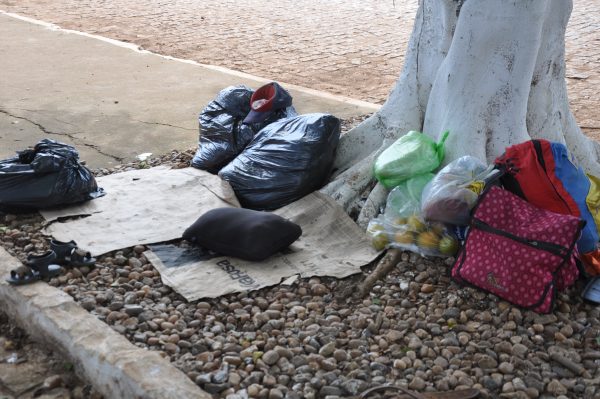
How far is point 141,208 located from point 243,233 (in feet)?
3.26

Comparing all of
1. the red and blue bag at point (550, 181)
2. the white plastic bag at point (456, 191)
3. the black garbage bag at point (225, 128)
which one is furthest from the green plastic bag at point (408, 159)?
the black garbage bag at point (225, 128)

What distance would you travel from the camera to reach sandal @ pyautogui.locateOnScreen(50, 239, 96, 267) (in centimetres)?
390

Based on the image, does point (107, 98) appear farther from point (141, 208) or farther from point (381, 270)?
point (381, 270)

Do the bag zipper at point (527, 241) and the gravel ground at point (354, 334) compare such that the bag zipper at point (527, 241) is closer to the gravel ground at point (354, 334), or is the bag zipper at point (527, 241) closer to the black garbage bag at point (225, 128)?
the gravel ground at point (354, 334)

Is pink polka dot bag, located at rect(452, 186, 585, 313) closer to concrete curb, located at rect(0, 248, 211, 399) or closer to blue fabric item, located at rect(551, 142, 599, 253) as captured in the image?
blue fabric item, located at rect(551, 142, 599, 253)

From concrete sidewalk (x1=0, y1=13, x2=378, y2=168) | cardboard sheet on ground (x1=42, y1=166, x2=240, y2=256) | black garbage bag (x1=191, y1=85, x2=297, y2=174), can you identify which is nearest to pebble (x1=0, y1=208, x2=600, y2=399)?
cardboard sheet on ground (x1=42, y1=166, x2=240, y2=256)

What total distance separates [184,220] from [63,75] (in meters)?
4.32

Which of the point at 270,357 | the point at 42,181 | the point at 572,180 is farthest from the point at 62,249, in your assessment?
the point at 572,180

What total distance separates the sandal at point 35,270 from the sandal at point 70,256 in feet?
0.16

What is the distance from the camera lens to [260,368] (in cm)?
310

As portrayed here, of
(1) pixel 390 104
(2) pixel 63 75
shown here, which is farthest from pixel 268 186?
(2) pixel 63 75

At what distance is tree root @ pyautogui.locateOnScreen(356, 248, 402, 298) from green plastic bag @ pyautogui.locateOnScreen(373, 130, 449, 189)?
0.47 meters

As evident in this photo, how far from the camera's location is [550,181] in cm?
381

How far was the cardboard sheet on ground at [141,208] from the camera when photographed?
4297 millimetres
